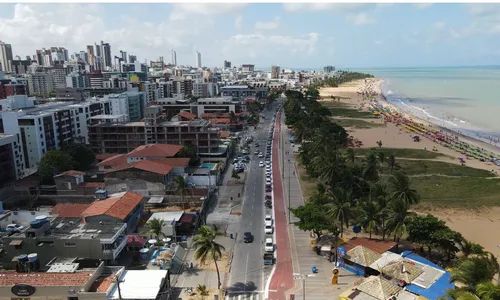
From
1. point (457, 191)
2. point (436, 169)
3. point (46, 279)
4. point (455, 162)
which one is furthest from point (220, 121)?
point (46, 279)

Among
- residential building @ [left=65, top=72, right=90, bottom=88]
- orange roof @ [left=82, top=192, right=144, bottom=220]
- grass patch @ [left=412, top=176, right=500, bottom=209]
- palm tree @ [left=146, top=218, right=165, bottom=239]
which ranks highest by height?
residential building @ [left=65, top=72, right=90, bottom=88]

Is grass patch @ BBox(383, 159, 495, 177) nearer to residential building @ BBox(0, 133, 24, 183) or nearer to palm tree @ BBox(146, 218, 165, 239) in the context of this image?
palm tree @ BBox(146, 218, 165, 239)

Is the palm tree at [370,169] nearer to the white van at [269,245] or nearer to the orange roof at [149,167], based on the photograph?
the white van at [269,245]

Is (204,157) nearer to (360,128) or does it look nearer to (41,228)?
(41,228)

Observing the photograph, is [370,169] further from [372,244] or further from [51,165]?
[51,165]

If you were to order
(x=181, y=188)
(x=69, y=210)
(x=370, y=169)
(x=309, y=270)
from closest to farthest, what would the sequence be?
1. (x=309, y=270)
2. (x=69, y=210)
3. (x=181, y=188)
4. (x=370, y=169)

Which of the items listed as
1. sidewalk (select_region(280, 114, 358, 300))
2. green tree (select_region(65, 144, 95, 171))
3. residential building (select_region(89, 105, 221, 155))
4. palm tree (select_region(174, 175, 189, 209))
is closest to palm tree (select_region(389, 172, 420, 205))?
sidewalk (select_region(280, 114, 358, 300))
